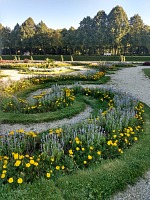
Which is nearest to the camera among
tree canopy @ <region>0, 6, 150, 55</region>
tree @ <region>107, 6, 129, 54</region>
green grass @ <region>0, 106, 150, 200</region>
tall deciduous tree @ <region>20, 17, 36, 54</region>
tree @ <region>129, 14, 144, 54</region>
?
green grass @ <region>0, 106, 150, 200</region>

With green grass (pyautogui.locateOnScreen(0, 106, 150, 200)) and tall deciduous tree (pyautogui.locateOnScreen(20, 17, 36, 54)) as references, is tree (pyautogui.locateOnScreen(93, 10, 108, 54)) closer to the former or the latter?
tall deciduous tree (pyautogui.locateOnScreen(20, 17, 36, 54))

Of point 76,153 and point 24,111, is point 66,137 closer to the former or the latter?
point 76,153

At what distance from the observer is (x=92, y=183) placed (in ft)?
12.6

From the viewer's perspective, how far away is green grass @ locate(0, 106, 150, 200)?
3488mm

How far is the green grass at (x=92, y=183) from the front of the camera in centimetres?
349

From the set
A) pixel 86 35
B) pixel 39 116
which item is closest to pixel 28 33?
pixel 86 35

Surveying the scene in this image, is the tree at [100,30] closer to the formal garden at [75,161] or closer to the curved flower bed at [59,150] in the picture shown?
the formal garden at [75,161]

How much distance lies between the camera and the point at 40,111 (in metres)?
7.97

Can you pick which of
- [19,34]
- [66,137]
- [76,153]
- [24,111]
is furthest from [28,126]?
[19,34]

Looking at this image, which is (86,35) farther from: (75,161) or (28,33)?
(75,161)

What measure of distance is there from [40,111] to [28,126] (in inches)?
50.3

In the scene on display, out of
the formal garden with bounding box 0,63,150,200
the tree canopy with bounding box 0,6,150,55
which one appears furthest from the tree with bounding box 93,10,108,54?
the formal garden with bounding box 0,63,150,200

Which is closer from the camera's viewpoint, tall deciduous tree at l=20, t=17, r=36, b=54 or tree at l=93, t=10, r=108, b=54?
tree at l=93, t=10, r=108, b=54

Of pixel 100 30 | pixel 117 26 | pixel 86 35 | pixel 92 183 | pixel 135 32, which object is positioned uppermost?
pixel 117 26
